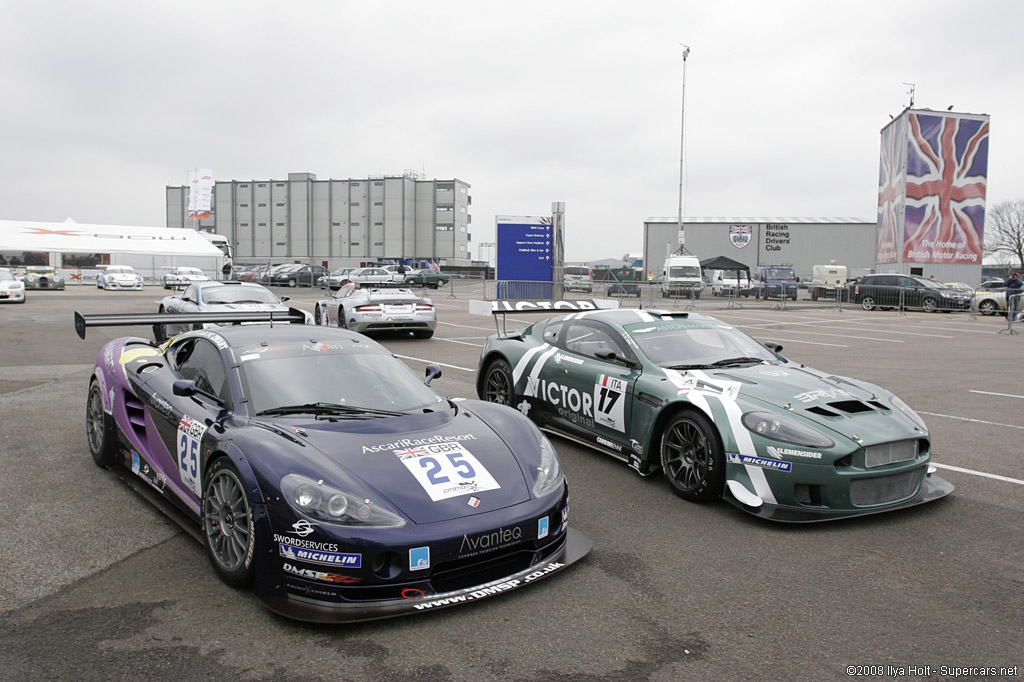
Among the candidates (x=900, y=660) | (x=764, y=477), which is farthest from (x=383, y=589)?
(x=764, y=477)

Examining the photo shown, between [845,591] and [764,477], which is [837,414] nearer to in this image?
[764,477]

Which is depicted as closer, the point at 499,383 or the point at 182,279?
the point at 499,383

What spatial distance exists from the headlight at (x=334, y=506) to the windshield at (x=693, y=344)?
3.19 m

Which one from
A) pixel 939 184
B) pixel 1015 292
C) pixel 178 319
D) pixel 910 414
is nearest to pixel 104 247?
pixel 178 319

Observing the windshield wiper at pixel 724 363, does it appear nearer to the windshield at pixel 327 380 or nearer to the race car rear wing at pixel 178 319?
the windshield at pixel 327 380

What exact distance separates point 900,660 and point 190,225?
112 m

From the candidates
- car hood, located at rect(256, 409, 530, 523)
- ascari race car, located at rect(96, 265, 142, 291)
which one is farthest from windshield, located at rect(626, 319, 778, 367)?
ascari race car, located at rect(96, 265, 142, 291)

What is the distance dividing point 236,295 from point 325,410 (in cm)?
1074

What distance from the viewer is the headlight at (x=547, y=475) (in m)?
3.96

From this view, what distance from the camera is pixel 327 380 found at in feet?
15.3

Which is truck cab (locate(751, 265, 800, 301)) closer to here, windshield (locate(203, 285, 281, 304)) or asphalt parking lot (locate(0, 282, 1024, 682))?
windshield (locate(203, 285, 281, 304))

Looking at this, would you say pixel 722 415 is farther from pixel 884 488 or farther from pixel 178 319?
pixel 178 319

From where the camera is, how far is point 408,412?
458cm

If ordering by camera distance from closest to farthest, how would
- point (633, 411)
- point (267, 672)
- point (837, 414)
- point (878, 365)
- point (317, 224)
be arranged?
point (267, 672) → point (837, 414) → point (633, 411) → point (878, 365) → point (317, 224)
